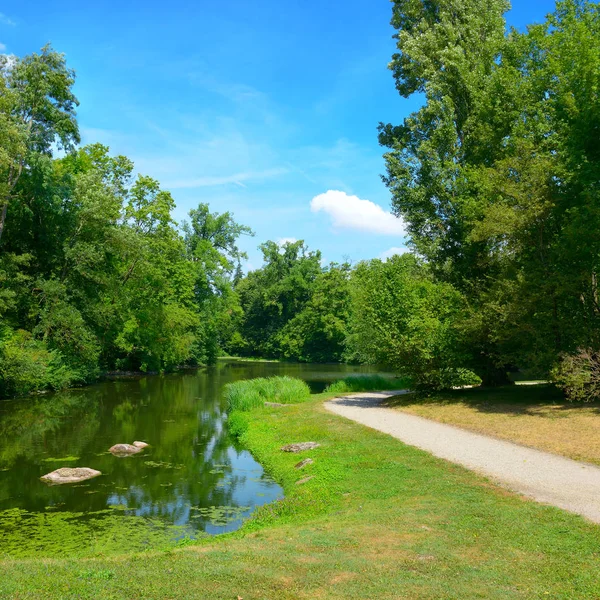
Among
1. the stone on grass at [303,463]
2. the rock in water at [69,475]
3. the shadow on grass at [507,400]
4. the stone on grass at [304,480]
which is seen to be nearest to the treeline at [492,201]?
the shadow on grass at [507,400]

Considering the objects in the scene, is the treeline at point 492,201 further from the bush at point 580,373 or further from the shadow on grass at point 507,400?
the shadow on grass at point 507,400

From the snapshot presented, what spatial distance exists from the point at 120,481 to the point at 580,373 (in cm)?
1443

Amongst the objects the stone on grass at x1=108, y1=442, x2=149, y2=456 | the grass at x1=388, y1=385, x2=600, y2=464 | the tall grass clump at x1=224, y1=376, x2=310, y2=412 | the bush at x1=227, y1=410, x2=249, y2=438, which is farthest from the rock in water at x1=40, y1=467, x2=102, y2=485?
the grass at x1=388, y1=385, x2=600, y2=464

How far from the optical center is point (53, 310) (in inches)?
1359

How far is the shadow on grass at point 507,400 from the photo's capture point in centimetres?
1908

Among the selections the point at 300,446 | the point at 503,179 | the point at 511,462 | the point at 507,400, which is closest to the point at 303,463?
the point at 300,446

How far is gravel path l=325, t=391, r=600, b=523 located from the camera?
980cm

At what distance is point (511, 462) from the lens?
12.7 m

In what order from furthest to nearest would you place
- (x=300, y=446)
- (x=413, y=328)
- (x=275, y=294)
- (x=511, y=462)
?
(x=275, y=294), (x=413, y=328), (x=300, y=446), (x=511, y=462)

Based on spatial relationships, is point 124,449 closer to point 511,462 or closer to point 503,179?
point 511,462

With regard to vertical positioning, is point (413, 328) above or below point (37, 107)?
below

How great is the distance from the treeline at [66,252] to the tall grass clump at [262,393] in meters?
11.6

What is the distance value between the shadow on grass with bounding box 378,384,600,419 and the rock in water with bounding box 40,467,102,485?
44.4 feet

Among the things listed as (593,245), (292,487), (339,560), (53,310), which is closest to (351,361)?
(53,310)
